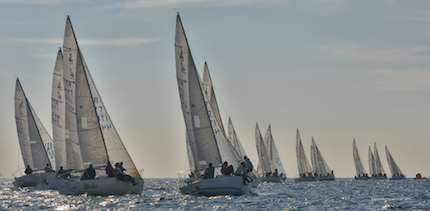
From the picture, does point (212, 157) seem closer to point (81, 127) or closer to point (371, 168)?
point (81, 127)

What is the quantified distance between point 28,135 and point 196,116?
27.3m

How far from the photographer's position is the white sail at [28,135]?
66.9 meters

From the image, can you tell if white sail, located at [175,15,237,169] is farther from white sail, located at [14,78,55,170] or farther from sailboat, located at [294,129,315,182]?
sailboat, located at [294,129,315,182]

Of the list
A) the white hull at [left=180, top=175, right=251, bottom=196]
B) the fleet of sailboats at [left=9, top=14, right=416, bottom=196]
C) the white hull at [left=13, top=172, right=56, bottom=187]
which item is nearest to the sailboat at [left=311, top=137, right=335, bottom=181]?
the white hull at [left=13, top=172, right=56, bottom=187]

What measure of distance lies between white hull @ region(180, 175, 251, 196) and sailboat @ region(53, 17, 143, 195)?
3.99m

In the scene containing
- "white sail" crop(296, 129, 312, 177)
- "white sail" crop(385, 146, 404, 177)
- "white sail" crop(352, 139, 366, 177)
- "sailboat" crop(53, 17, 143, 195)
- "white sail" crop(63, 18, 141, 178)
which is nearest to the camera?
"sailboat" crop(53, 17, 143, 195)

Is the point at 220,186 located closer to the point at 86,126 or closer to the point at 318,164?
the point at 86,126

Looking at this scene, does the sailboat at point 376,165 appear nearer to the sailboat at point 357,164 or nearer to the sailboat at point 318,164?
the sailboat at point 357,164

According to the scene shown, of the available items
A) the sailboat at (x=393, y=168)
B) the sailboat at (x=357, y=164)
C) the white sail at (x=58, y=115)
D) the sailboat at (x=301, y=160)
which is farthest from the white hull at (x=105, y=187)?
the sailboat at (x=393, y=168)

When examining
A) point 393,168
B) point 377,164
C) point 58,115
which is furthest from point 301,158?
point 58,115

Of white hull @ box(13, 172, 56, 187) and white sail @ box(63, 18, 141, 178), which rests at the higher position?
white sail @ box(63, 18, 141, 178)

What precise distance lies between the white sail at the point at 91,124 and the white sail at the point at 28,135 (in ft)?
71.6

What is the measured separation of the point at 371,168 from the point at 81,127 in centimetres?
10909

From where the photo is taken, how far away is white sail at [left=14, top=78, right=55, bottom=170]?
66.9 metres
